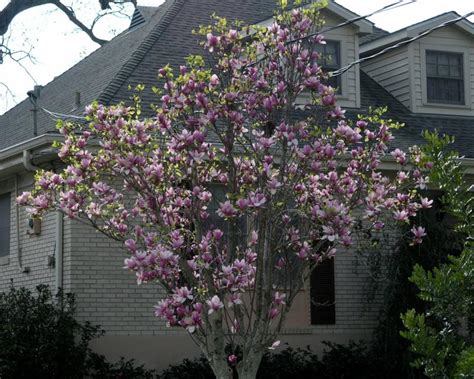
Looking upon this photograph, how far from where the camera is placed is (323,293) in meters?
15.4

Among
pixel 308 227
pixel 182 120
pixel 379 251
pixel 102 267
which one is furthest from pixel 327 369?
pixel 182 120

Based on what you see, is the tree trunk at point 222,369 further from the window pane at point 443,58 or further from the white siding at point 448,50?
the window pane at point 443,58

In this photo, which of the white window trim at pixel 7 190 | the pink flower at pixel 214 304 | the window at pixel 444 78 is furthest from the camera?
the window at pixel 444 78

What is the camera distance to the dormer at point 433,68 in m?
17.9

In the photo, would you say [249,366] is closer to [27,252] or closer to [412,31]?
[27,252]

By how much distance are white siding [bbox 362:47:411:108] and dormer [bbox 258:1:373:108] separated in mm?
863

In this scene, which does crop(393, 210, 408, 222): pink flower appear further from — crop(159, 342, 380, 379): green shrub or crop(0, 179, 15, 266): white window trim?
crop(0, 179, 15, 266): white window trim

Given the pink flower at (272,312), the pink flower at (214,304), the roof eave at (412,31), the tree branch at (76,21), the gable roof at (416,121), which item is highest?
the tree branch at (76,21)

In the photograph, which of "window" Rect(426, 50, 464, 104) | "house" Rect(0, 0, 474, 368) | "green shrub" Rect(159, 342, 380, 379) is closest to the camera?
"green shrub" Rect(159, 342, 380, 379)

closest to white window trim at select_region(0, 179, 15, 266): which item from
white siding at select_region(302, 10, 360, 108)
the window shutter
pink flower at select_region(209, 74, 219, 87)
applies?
the window shutter

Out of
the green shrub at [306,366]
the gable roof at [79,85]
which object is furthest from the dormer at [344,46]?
the green shrub at [306,366]

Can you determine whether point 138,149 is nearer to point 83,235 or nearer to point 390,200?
point 390,200

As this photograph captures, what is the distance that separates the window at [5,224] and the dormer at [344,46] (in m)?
5.34

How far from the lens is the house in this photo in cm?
1402
